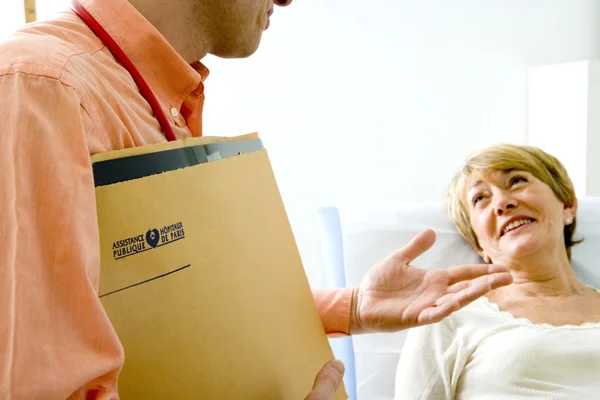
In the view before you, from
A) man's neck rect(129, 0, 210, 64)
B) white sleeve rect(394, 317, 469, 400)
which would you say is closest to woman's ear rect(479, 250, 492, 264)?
white sleeve rect(394, 317, 469, 400)

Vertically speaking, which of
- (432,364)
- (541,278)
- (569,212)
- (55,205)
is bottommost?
(432,364)

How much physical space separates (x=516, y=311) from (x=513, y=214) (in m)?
0.25

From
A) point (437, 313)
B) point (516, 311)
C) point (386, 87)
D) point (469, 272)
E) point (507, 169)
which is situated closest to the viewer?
point (437, 313)

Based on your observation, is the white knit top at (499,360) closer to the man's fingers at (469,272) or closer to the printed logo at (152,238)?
the man's fingers at (469,272)

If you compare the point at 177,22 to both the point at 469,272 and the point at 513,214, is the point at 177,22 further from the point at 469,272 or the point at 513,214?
the point at 513,214

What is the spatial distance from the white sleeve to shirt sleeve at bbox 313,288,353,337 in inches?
18.3

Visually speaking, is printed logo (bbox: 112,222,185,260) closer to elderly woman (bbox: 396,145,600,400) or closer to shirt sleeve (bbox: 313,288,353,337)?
shirt sleeve (bbox: 313,288,353,337)

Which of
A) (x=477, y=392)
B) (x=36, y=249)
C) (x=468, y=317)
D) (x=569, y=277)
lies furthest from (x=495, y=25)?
(x=36, y=249)

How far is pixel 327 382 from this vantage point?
786 millimetres

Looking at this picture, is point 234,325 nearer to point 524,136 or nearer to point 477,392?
point 477,392

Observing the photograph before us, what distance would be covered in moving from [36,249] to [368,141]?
1.83 meters

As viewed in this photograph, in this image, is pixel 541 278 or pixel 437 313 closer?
pixel 437 313

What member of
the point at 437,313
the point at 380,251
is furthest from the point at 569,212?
the point at 437,313

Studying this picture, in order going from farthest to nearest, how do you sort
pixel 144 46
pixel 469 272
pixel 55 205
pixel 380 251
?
pixel 380 251, pixel 469 272, pixel 144 46, pixel 55 205
